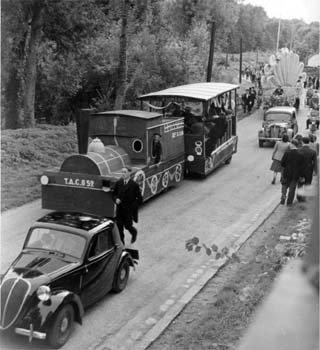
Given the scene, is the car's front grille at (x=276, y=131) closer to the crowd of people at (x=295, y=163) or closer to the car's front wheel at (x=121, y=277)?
the crowd of people at (x=295, y=163)

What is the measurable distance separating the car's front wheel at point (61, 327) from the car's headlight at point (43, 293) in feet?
0.77

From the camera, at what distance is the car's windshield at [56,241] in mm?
7328

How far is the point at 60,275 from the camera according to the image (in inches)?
267

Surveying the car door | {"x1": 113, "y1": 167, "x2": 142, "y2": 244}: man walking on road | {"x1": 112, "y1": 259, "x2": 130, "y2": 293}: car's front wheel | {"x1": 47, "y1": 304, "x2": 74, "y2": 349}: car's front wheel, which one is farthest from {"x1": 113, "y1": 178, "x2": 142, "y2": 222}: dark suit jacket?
{"x1": 47, "y1": 304, "x2": 74, "y2": 349}: car's front wheel

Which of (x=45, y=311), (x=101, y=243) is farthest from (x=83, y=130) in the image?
(x=45, y=311)

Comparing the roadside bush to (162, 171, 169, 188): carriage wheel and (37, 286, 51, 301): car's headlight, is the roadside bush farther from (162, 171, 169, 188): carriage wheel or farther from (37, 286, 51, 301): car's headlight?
(37, 286, 51, 301): car's headlight

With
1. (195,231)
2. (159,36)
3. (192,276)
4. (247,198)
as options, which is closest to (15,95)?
(159,36)

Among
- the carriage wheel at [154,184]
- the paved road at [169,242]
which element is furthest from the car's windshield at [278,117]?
the carriage wheel at [154,184]

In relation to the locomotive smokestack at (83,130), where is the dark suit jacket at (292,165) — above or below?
below

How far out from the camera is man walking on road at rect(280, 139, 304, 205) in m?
12.4

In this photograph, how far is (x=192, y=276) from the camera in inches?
361

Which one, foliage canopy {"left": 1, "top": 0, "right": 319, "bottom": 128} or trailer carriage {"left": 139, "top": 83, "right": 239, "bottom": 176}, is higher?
foliage canopy {"left": 1, "top": 0, "right": 319, "bottom": 128}

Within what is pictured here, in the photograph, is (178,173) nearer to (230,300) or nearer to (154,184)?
(154,184)

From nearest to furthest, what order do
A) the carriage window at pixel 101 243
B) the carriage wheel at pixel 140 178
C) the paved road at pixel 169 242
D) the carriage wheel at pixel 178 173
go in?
the paved road at pixel 169 242 → the carriage window at pixel 101 243 → the carriage wheel at pixel 140 178 → the carriage wheel at pixel 178 173
